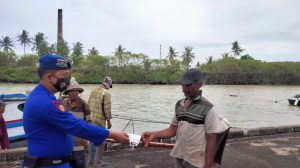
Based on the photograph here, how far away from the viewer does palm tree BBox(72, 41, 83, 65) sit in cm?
9500

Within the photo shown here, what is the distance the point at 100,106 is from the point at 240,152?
3.06 m

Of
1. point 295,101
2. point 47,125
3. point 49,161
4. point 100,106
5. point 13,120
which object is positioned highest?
point 47,125

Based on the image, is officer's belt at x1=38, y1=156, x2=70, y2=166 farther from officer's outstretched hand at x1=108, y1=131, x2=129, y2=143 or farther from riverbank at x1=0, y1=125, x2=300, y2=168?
riverbank at x1=0, y1=125, x2=300, y2=168

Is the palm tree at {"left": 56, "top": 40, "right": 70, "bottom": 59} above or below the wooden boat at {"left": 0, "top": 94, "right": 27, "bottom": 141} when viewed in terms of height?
above

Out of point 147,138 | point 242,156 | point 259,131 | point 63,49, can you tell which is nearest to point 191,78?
point 147,138

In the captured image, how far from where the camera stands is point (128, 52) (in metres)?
95.8

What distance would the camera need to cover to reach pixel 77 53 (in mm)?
96125

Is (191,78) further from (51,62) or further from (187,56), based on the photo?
(187,56)

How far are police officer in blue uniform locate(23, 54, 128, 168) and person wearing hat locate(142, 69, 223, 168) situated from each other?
0.96 m

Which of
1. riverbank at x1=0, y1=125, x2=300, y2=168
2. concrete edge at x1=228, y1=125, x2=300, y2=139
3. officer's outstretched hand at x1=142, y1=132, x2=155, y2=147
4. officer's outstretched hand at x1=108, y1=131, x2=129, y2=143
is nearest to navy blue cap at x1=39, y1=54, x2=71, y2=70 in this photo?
officer's outstretched hand at x1=108, y1=131, x2=129, y2=143

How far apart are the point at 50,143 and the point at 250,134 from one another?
23.1 ft

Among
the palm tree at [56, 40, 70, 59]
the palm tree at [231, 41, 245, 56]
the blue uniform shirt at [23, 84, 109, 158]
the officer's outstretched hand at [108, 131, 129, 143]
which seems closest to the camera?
the blue uniform shirt at [23, 84, 109, 158]

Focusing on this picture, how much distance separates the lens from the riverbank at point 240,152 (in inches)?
250

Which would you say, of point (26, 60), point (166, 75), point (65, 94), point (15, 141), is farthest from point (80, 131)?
point (26, 60)
